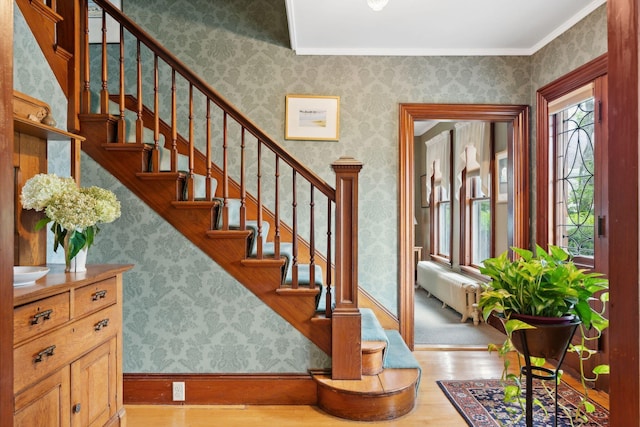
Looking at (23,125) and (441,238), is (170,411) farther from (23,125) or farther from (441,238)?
(441,238)

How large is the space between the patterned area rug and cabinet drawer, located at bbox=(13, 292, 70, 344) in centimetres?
222

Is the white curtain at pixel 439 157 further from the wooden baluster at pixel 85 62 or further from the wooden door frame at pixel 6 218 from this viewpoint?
the wooden door frame at pixel 6 218

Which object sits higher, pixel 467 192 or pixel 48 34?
pixel 48 34

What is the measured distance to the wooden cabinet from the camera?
1.34m

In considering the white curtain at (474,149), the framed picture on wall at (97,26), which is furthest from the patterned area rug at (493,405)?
the framed picture on wall at (97,26)

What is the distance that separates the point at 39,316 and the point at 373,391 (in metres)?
1.77

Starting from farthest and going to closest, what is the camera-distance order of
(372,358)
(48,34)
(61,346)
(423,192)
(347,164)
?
(423,192)
(372,358)
(347,164)
(48,34)
(61,346)

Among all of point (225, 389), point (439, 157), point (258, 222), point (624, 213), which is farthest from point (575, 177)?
point (439, 157)

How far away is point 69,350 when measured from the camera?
1.58m

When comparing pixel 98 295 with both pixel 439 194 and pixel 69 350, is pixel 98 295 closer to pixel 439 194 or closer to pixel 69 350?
pixel 69 350

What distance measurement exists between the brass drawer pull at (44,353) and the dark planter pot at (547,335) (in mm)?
1655

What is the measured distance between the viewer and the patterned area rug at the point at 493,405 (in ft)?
7.75

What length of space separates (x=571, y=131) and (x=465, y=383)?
2.21 metres

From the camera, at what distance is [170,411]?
2465mm
